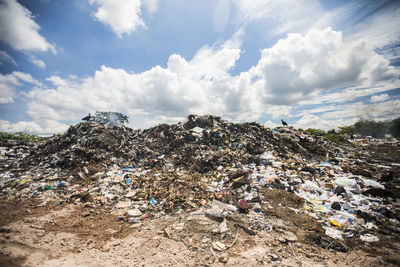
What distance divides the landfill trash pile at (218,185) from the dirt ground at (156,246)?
0.06 m

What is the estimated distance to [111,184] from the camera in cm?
540

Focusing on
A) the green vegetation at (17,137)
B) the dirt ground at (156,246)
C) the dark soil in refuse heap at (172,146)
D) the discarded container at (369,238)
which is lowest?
the discarded container at (369,238)

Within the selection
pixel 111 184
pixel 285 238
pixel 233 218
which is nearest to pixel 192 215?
pixel 233 218

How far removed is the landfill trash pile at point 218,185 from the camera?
10.5ft

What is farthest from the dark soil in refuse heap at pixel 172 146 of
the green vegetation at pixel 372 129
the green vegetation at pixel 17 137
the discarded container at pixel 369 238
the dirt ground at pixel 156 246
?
the green vegetation at pixel 372 129

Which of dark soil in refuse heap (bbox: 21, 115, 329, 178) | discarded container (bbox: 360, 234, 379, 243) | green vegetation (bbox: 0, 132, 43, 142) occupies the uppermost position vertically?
green vegetation (bbox: 0, 132, 43, 142)

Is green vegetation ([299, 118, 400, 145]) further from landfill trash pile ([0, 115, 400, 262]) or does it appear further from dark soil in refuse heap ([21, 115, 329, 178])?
landfill trash pile ([0, 115, 400, 262])

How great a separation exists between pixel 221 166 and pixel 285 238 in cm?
384

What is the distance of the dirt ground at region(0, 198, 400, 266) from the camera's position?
249 cm

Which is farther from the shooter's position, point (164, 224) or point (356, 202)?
point (356, 202)

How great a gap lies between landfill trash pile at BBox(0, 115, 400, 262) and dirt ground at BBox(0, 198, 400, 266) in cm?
6

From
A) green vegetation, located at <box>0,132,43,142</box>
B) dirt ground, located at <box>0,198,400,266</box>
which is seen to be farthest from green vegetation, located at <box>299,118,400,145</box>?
green vegetation, located at <box>0,132,43,142</box>

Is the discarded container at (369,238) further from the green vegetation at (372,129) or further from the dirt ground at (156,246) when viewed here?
the green vegetation at (372,129)

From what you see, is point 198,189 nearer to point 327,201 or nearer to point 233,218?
point 233,218
